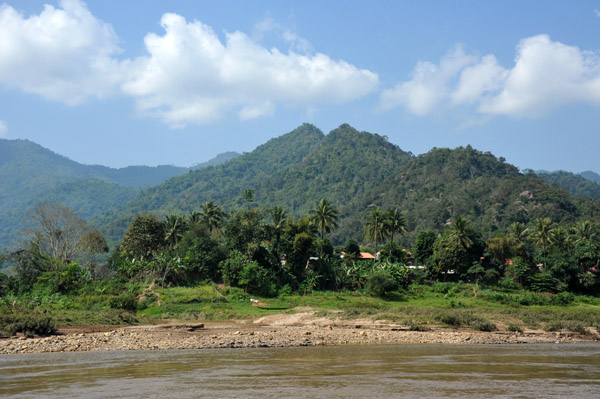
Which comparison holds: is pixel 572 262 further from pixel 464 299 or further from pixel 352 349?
pixel 352 349

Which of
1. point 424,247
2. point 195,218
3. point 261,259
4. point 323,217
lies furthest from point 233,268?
point 424,247

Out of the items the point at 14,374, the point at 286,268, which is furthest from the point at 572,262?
the point at 14,374

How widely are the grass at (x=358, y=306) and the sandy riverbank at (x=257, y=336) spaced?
8.06 feet

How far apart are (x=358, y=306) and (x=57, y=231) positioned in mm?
43685

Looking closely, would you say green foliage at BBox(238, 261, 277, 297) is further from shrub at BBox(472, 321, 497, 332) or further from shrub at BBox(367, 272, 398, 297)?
shrub at BBox(472, 321, 497, 332)

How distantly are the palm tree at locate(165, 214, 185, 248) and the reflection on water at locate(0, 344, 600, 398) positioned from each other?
48.9 metres

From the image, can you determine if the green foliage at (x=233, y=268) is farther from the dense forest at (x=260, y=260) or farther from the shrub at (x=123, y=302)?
the shrub at (x=123, y=302)

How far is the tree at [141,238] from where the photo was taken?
258ft

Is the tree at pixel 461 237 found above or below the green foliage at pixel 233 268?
above

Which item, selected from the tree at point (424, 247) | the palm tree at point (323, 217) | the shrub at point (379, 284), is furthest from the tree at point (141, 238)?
the tree at point (424, 247)

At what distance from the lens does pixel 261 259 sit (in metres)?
75.1

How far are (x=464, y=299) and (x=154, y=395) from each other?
53792 mm

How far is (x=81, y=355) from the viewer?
32.8 metres

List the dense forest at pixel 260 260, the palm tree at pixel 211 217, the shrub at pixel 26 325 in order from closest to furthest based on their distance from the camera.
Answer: the shrub at pixel 26 325
the dense forest at pixel 260 260
the palm tree at pixel 211 217
